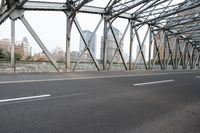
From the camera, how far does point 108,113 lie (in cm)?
355

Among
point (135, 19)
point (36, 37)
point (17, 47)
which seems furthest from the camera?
point (135, 19)

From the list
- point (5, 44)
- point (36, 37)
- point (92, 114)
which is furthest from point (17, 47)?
point (92, 114)

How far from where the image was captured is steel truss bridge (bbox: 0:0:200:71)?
11734 mm

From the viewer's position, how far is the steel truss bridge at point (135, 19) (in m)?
11.7

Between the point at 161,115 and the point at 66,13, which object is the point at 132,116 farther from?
the point at 66,13

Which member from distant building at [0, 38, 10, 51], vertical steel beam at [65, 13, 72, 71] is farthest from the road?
distant building at [0, 38, 10, 51]

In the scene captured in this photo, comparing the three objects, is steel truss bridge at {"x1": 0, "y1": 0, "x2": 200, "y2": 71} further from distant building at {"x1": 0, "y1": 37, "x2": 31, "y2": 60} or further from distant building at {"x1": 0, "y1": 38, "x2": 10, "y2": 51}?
distant building at {"x1": 0, "y1": 38, "x2": 10, "y2": 51}

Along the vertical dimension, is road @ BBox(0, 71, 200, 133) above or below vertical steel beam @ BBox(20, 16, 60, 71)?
below

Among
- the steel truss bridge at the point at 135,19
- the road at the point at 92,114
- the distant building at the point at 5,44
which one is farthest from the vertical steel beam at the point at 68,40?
the road at the point at 92,114

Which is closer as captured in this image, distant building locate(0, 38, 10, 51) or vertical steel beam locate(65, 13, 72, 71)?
vertical steel beam locate(65, 13, 72, 71)

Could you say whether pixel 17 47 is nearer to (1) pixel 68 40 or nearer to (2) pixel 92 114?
(1) pixel 68 40

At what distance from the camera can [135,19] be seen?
18109 millimetres

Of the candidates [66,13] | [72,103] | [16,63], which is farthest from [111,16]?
[72,103]

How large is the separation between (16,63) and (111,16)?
8.44 m
